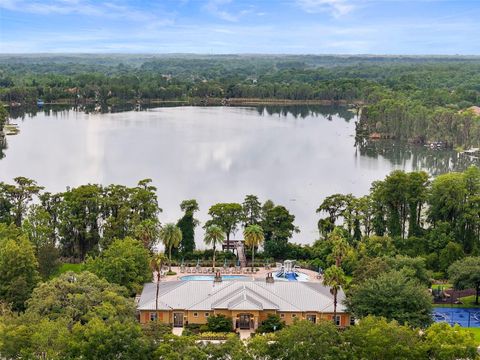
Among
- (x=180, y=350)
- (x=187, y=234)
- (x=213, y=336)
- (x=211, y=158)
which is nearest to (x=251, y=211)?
(x=187, y=234)

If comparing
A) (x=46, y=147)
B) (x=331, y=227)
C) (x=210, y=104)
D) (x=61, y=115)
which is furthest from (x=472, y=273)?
(x=210, y=104)

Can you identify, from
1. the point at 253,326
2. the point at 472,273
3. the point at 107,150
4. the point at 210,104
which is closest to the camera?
the point at 253,326

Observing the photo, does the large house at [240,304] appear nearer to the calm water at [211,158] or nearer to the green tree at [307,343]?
the green tree at [307,343]

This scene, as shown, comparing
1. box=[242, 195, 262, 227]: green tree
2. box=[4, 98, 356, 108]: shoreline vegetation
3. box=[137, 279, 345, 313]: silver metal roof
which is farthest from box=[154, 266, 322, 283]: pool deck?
box=[4, 98, 356, 108]: shoreline vegetation

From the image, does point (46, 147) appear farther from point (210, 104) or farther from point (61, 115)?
point (210, 104)

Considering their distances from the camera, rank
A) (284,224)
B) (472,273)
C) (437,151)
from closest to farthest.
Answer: (472,273)
(284,224)
(437,151)

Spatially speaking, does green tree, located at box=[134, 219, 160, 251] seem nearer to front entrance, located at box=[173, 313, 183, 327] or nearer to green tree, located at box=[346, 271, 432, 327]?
front entrance, located at box=[173, 313, 183, 327]

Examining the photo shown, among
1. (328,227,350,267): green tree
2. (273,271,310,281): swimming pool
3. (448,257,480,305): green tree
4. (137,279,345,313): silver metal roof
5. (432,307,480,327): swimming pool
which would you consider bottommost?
(432,307,480,327): swimming pool
